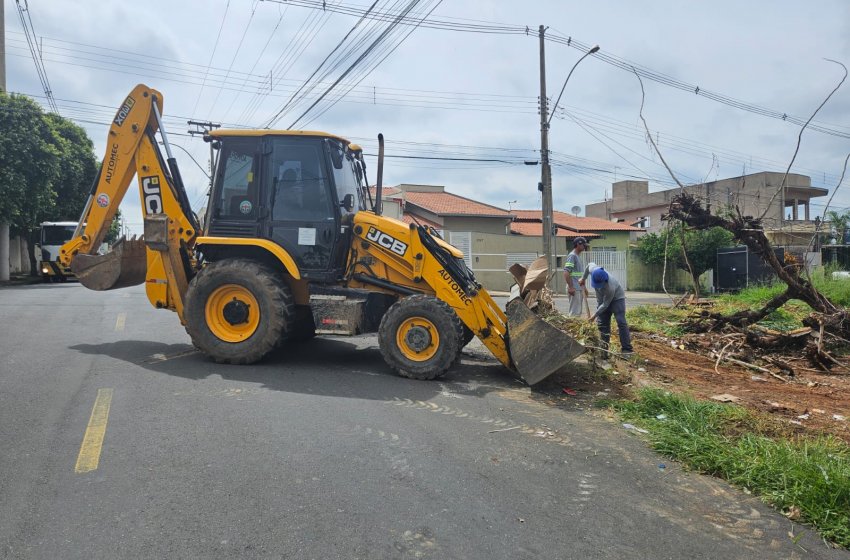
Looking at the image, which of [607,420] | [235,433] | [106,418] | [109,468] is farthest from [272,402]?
[607,420]

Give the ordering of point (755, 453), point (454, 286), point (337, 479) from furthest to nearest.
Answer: point (454, 286) < point (755, 453) < point (337, 479)

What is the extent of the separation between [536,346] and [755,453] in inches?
98.9

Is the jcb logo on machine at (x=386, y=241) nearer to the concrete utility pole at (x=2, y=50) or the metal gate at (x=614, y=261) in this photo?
the metal gate at (x=614, y=261)

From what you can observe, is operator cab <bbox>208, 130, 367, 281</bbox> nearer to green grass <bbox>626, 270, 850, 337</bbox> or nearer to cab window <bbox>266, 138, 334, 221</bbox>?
cab window <bbox>266, 138, 334, 221</bbox>

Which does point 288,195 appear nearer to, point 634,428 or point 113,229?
point 634,428

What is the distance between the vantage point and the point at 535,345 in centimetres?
662

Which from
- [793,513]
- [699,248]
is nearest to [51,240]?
[699,248]

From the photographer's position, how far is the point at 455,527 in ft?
11.2

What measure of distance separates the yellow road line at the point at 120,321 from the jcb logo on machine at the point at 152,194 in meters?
3.00

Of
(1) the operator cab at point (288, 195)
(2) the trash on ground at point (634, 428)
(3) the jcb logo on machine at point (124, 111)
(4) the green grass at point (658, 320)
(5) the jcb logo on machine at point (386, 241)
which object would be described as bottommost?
(2) the trash on ground at point (634, 428)

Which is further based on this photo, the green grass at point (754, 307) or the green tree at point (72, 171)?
the green tree at point (72, 171)

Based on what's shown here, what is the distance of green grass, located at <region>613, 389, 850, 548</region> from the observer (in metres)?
3.71

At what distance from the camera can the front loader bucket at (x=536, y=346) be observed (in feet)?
21.1

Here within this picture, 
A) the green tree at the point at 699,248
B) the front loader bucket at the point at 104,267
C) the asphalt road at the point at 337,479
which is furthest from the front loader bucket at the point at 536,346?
the green tree at the point at 699,248
